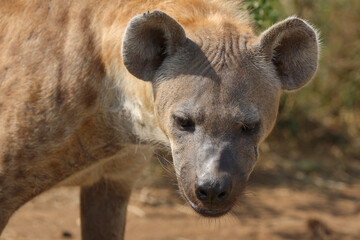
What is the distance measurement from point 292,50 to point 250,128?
1.49 ft

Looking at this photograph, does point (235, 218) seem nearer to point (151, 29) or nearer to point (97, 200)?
point (97, 200)

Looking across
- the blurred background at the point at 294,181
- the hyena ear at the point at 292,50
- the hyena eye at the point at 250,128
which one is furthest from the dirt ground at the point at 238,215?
the hyena eye at the point at 250,128

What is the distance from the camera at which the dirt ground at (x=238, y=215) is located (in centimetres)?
480

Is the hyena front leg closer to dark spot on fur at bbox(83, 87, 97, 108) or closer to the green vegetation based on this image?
dark spot on fur at bbox(83, 87, 97, 108)

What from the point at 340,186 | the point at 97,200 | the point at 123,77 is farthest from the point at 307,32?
the point at 340,186

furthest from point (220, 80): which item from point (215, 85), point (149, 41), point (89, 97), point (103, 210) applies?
point (103, 210)

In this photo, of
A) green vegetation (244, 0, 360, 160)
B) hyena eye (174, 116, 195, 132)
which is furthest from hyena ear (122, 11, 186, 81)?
green vegetation (244, 0, 360, 160)

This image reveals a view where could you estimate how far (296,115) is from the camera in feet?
21.9

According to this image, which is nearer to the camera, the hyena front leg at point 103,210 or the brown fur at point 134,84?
the brown fur at point 134,84

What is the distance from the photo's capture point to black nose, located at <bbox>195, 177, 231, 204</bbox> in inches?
101

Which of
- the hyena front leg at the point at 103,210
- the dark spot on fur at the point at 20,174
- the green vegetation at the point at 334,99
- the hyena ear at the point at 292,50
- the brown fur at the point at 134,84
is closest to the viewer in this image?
the brown fur at the point at 134,84

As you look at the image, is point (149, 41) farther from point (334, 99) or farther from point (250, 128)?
point (334, 99)

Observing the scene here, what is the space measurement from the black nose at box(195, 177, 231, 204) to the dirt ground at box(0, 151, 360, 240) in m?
1.78

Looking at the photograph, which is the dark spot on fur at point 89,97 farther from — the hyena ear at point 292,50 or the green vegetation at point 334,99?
the green vegetation at point 334,99
